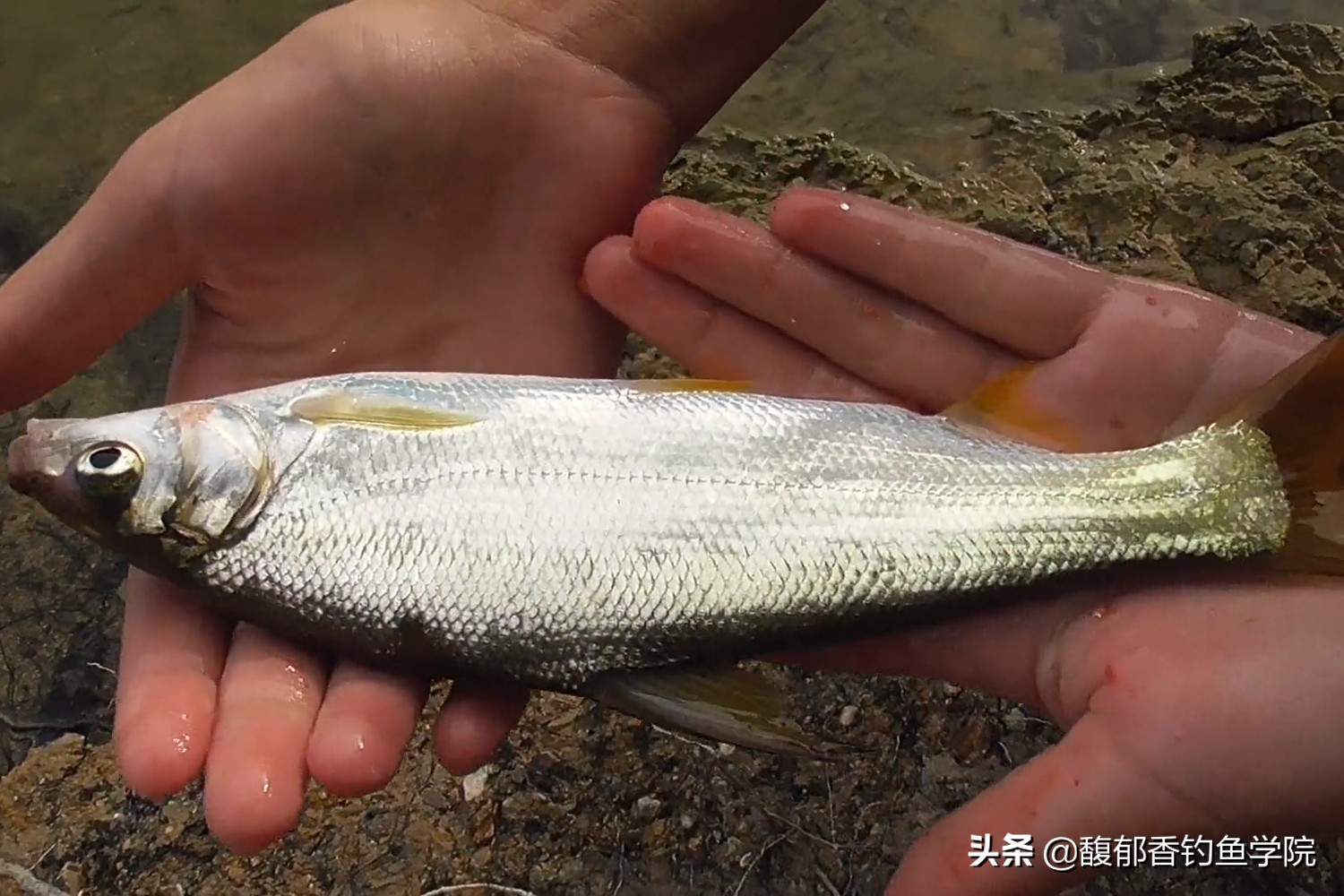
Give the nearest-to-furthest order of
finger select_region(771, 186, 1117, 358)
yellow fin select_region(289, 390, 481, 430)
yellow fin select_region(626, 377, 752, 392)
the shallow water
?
yellow fin select_region(289, 390, 481, 430)
yellow fin select_region(626, 377, 752, 392)
finger select_region(771, 186, 1117, 358)
the shallow water

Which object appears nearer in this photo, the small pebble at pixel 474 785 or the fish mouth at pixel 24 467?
the fish mouth at pixel 24 467

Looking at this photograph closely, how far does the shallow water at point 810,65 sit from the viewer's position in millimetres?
3844

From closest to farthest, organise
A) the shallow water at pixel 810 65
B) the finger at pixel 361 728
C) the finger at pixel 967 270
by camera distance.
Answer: the finger at pixel 361 728, the finger at pixel 967 270, the shallow water at pixel 810 65

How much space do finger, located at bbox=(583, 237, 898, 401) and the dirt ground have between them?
2.59ft

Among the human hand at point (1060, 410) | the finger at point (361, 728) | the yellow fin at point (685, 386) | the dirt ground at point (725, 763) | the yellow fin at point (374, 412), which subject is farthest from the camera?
→ the dirt ground at point (725, 763)

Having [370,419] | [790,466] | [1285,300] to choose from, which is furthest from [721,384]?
[1285,300]

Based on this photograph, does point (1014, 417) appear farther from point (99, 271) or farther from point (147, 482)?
point (99, 271)

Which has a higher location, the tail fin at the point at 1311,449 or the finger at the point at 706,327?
the tail fin at the point at 1311,449

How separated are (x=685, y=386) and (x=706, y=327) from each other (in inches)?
13.6

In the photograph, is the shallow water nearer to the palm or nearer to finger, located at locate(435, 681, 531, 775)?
the palm

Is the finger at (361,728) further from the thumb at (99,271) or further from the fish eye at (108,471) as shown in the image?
the thumb at (99,271)

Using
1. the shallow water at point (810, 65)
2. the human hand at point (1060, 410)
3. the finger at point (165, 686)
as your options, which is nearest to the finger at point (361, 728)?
the finger at point (165, 686)

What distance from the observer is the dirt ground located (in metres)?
2.62

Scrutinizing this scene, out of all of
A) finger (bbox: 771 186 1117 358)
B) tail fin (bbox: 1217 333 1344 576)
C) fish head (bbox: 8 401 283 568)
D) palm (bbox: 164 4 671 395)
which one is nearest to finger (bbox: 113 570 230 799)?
fish head (bbox: 8 401 283 568)
